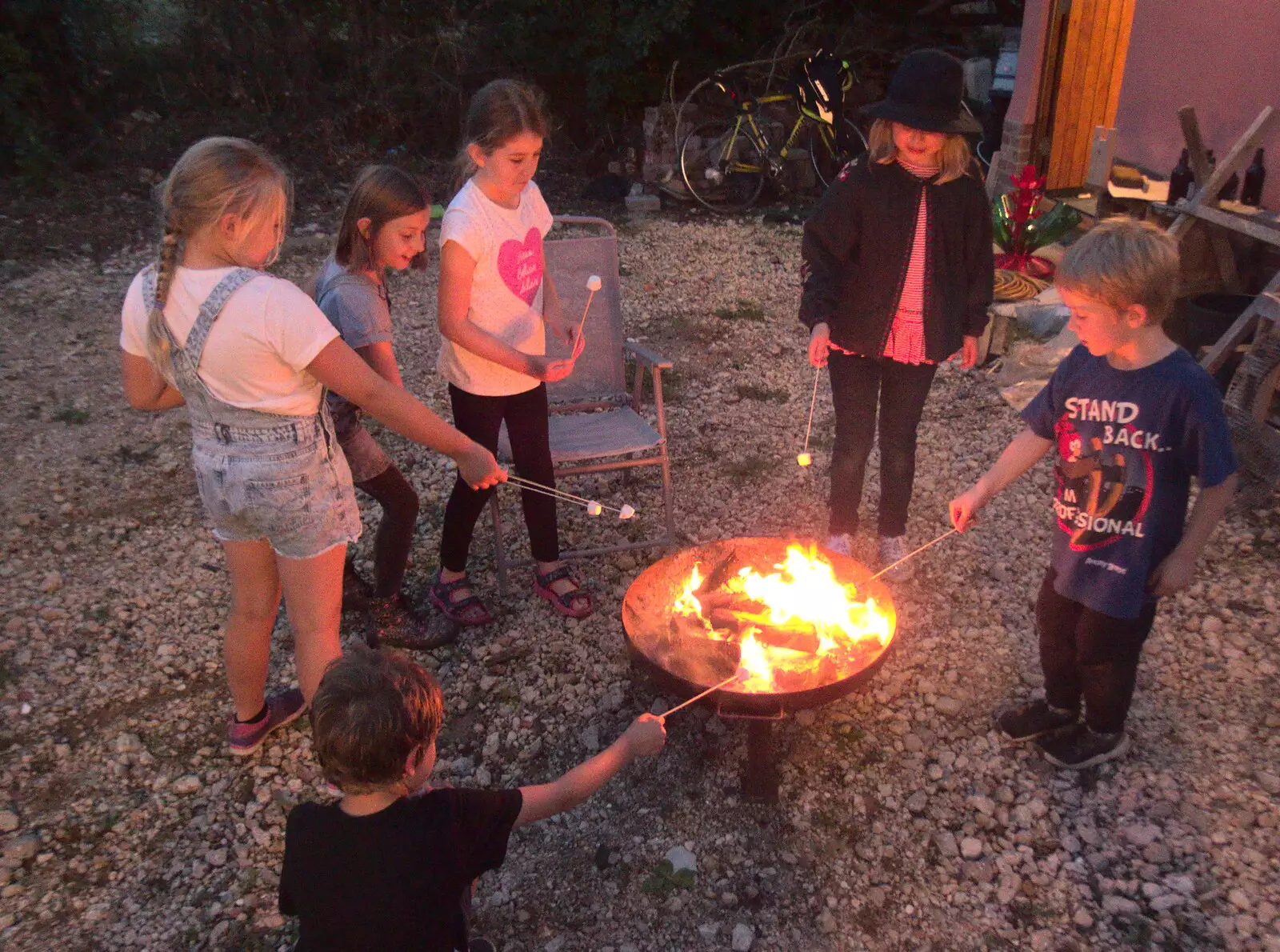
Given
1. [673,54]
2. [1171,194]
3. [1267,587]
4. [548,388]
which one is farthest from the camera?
[673,54]

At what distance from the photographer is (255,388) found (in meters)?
2.48

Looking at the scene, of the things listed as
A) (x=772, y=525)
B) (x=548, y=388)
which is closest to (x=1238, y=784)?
(x=772, y=525)

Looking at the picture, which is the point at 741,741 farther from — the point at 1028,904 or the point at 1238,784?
the point at 1238,784

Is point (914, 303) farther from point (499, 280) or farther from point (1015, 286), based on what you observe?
point (1015, 286)

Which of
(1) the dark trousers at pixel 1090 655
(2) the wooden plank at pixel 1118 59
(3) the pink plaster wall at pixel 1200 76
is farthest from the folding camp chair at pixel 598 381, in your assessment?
(2) the wooden plank at pixel 1118 59

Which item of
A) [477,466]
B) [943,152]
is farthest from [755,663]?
[943,152]

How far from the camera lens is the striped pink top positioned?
3.35 metres

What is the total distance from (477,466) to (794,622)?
111cm

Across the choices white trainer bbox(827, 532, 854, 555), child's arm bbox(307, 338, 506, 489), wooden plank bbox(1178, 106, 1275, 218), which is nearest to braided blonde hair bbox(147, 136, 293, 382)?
child's arm bbox(307, 338, 506, 489)

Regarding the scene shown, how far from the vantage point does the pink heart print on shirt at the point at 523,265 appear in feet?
11.1

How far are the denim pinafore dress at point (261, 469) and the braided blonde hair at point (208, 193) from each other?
0.08 meters

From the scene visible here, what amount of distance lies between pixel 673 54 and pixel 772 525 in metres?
8.42

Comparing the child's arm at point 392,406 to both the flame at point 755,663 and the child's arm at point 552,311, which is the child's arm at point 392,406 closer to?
the flame at point 755,663

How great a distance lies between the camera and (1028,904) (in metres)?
2.72
